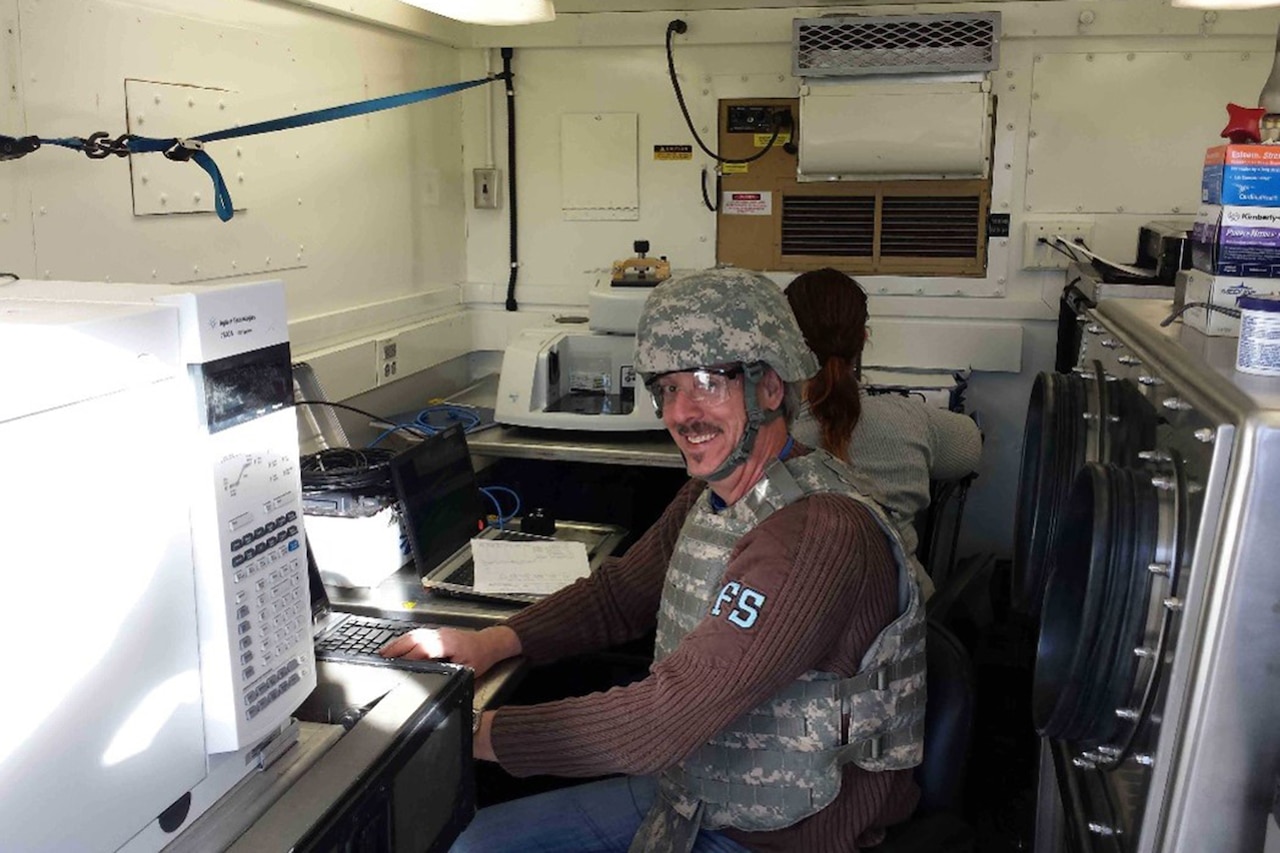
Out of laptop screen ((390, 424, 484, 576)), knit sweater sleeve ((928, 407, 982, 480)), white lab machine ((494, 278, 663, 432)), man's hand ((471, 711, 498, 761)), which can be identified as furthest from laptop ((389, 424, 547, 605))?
knit sweater sleeve ((928, 407, 982, 480))

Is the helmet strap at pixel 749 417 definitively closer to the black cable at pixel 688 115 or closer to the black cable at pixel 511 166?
the black cable at pixel 688 115

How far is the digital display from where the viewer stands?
863mm

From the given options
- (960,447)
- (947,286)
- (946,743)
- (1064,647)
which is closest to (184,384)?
(1064,647)

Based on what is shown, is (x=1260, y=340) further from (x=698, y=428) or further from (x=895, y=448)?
(x=895, y=448)

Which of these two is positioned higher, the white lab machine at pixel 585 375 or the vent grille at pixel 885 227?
the vent grille at pixel 885 227

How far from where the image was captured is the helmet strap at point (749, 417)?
155 cm

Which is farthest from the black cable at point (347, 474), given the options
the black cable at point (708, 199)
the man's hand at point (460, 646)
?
the black cable at point (708, 199)

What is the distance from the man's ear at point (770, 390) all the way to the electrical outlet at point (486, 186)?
2.26 metres

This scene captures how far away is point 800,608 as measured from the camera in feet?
4.60

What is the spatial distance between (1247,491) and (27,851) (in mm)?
926

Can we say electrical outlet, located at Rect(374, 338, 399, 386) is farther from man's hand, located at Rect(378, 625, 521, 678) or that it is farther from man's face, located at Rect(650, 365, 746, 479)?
man's face, located at Rect(650, 365, 746, 479)

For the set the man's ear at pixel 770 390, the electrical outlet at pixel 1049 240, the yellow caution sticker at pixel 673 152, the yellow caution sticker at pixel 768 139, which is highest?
the yellow caution sticker at pixel 768 139

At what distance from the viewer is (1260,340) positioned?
1.02 meters

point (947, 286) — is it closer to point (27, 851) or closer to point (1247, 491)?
point (1247, 491)
